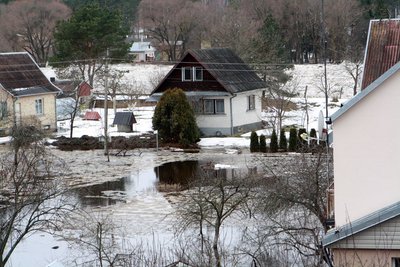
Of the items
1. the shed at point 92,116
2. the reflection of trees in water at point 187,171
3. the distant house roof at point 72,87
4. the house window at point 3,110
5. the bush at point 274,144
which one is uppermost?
the distant house roof at point 72,87

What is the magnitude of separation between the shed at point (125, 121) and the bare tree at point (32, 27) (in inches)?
1095

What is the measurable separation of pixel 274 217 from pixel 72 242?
4366mm

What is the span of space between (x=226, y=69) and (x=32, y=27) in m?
31.1

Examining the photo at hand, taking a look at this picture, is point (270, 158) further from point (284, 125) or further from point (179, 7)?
point (179, 7)

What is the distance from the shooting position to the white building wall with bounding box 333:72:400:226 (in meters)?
11.1

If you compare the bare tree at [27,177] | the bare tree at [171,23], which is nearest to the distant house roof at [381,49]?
the bare tree at [27,177]

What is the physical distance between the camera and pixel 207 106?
3362 cm

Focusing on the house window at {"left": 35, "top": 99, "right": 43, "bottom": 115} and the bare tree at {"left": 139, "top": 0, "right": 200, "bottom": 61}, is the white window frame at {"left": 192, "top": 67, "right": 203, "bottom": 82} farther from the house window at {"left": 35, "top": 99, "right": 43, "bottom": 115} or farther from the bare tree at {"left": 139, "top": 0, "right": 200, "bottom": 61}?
the bare tree at {"left": 139, "top": 0, "right": 200, "bottom": 61}

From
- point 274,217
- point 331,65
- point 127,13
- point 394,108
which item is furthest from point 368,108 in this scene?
point 127,13

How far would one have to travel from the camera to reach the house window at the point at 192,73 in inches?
1323

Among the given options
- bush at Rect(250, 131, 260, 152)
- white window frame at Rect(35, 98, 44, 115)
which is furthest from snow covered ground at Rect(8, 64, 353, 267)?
white window frame at Rect(35, 98, 44, 115)

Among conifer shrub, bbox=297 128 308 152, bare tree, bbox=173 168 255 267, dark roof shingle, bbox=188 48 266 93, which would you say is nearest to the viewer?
bare tree, bbox=173 168 255 267

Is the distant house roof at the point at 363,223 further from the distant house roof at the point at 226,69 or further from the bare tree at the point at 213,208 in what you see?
the distant house roof at the point at 226,69

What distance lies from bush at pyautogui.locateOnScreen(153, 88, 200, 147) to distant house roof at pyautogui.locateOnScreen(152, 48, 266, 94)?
7.58ft
